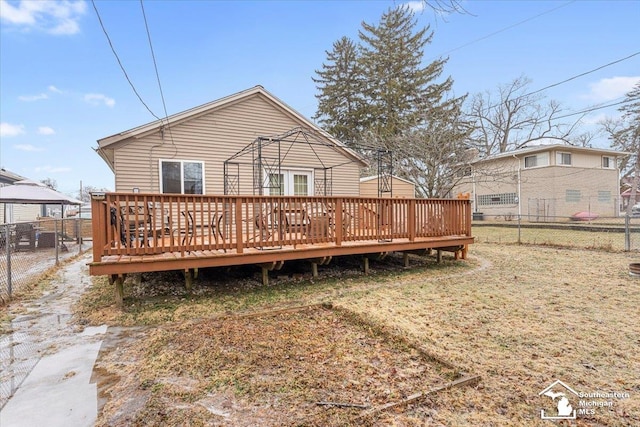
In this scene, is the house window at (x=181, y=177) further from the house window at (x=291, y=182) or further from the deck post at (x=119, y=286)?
the deck post at (x=119, y=286)

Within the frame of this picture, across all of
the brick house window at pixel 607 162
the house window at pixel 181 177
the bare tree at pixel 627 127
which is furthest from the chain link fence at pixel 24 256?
the bare tree at pixel 627 127

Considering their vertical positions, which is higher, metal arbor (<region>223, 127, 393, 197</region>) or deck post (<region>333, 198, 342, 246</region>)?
metal arbor (<region>223, 127, 393, 197</region>)

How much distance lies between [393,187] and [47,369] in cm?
1420

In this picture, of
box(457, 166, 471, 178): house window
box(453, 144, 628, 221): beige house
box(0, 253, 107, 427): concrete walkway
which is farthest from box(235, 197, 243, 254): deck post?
box(453, 144, 628, 221): beige house

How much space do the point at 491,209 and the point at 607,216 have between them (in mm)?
7503

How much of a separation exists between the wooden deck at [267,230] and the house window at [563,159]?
18754mm

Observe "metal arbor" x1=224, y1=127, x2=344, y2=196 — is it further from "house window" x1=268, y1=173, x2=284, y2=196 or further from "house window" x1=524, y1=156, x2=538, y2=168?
"house window" x1=524, y1=156, x2=538, y2=168

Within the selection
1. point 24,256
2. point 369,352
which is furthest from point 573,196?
point 24,256

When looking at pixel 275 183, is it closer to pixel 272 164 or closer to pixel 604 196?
pixel 272 164

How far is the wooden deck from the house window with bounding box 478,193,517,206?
19218mm

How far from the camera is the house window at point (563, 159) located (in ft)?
72.6

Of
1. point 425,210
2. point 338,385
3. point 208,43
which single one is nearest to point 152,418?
point 338,385

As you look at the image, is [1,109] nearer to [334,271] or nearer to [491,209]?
[334,271]

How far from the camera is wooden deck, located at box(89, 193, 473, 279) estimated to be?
462 centimetres
